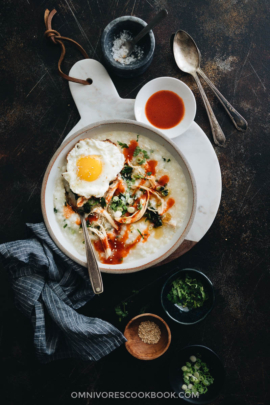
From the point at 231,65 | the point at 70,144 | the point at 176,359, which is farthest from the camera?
the point at 231,65

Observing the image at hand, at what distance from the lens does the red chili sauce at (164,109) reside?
2666 millimetres

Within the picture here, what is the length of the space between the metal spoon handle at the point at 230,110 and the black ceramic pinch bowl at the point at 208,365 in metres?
2.26

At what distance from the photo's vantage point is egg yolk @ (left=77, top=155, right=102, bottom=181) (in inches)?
93.4

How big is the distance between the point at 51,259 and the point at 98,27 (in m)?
2.39

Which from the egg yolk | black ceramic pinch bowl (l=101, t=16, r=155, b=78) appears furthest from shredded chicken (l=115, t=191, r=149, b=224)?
black ceramic pinch bowl (l=101, t=16, r=155, b=78)

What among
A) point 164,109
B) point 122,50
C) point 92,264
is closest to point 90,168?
point 92,264

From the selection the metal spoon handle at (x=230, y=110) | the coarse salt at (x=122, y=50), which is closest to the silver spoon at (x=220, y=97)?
the metal spoon handle at (x=230, y=110)

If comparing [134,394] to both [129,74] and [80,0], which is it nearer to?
[129,74]

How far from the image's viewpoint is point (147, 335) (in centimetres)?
269

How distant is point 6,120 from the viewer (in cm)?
287

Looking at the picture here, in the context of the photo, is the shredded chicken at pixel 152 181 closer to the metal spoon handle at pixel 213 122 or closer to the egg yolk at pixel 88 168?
the egg yolk at pixel 88 168

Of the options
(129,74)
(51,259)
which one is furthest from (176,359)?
(129,74)

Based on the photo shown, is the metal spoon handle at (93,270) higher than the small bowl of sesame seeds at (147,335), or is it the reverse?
the metal spoon handle at (93,270)

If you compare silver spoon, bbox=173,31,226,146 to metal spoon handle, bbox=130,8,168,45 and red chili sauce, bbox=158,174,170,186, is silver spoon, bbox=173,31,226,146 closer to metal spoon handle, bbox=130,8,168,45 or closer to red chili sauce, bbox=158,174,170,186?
metal spoon handle, bbox=130,8,168,45
